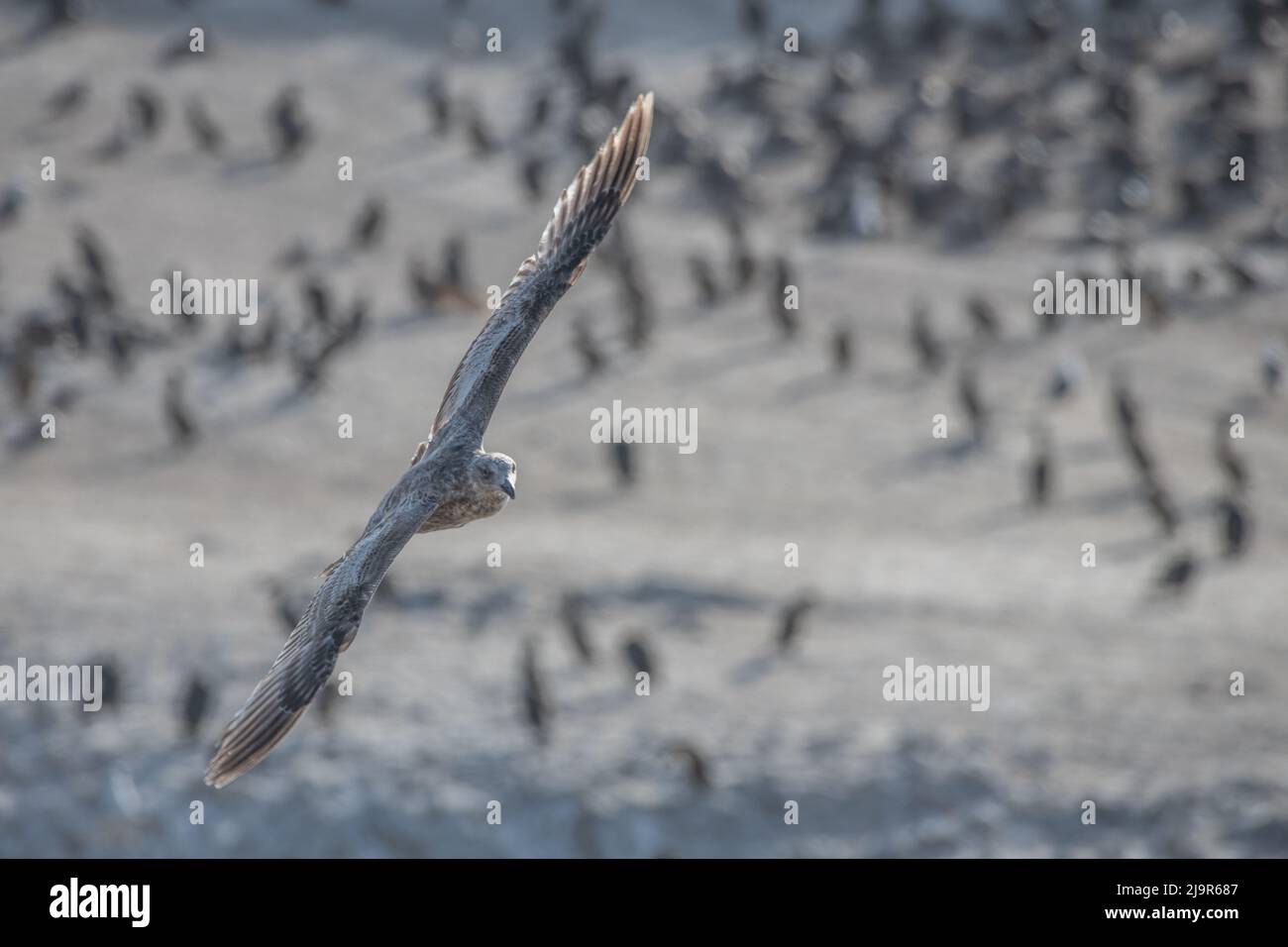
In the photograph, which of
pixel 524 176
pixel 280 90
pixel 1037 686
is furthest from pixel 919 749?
pixel 280 90

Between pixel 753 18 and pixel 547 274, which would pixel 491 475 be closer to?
pixel 547 274

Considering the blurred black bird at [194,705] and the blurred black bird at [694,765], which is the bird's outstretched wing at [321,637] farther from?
the blurred black bird at [194,705]

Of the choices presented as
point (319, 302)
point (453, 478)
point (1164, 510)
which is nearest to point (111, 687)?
point (319, 302)

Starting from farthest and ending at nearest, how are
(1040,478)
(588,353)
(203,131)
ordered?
(203,131), (588,353), (1040,478)

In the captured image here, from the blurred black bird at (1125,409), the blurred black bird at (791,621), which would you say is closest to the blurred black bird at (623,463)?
the blurred black bird at (791,621)

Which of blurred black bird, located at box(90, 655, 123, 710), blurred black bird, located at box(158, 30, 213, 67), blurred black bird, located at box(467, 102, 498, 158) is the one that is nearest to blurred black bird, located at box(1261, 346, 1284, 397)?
blurred black bird, located at box(467, 102, 498, 158)

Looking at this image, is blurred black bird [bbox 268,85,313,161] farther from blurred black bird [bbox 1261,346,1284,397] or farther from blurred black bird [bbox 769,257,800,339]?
blurred black bird [bbox 1261,346,1284,397]
